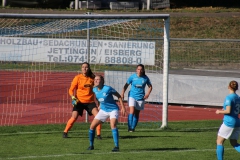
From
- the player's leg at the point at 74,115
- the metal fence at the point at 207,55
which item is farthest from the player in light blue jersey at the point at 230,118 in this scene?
the metal fence at the point at 207,55

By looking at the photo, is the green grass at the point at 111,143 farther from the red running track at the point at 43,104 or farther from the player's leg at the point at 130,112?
the red running track at the point at 43,104

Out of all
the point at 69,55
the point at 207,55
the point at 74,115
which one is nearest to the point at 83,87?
the point at 74,115

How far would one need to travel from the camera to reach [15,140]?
49.0ft

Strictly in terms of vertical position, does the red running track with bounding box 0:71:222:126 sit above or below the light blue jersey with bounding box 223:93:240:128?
below

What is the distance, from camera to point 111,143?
14383 millimetres

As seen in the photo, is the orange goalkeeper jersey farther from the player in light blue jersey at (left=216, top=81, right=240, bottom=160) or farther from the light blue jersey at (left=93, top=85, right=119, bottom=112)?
the player in light blue jersey at (left=216, top=81, right=240, bottom=160)

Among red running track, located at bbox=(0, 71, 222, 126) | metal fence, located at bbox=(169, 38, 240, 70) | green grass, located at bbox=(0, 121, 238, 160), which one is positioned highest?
metal fence, located at bbox=(169, 38, 240, 70)

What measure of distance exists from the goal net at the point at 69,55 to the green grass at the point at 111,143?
1309 mm

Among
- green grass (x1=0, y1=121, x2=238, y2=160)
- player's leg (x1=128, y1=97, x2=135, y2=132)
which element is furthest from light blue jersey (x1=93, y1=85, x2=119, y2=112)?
player's leg (x1=128, y1=97, x2=135, y2=132)

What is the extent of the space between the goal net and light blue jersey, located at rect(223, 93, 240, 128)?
5203mm

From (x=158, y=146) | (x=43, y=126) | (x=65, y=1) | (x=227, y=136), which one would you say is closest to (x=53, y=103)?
(x=43, y=126)

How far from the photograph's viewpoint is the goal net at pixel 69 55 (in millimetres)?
17244

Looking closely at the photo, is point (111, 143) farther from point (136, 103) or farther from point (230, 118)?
point (230, 118)

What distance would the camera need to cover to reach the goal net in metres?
17.2
